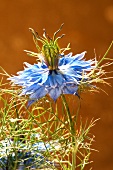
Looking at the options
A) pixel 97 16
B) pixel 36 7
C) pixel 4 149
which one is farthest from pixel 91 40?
pixel 4 149

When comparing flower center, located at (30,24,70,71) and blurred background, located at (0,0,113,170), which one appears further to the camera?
blurred background, located at (0,0,113,170)

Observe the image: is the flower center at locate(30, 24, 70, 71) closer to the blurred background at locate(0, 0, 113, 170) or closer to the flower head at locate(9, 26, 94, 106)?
the flower head at locate(9, 26, 94, 106)

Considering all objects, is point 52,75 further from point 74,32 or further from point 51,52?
point 74,32

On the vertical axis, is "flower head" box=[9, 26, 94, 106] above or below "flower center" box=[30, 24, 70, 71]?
below

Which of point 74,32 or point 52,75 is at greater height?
point 74,32

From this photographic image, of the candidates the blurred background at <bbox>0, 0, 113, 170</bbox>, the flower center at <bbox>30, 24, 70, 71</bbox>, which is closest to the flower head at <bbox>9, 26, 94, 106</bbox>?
the flower center at <bbox>30, 24, 70, 71</bbox>

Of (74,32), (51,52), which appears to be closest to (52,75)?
(51,52)

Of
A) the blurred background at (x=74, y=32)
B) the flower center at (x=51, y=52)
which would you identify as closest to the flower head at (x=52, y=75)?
the flower center at (x=51, y=52)

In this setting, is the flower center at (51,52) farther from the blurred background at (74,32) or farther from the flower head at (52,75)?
the blurred background at (74,32)
